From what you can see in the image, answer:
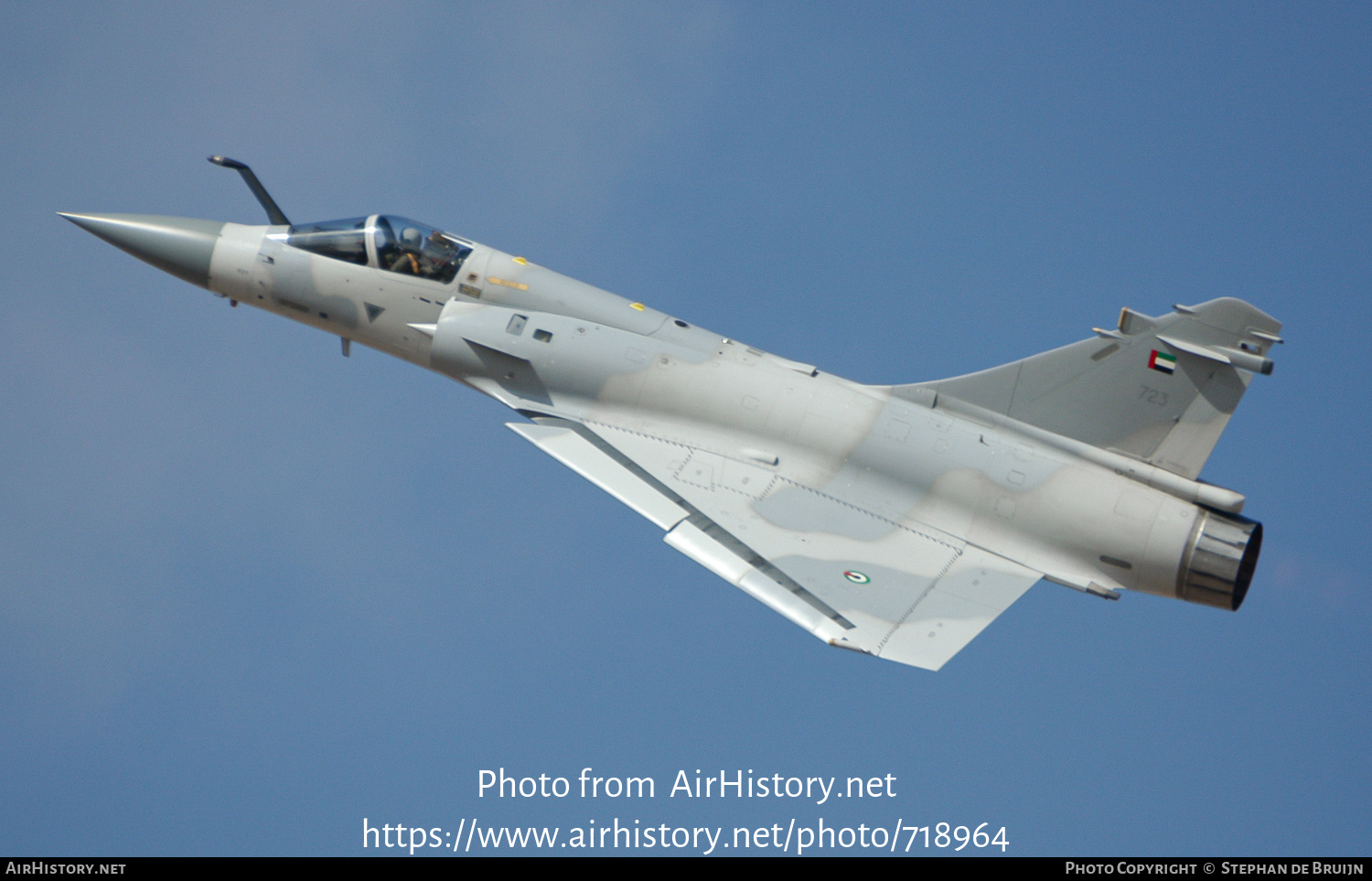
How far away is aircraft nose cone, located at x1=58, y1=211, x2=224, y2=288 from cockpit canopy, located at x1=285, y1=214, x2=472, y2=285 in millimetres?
1129

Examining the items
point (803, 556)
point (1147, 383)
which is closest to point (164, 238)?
point (803, 556)

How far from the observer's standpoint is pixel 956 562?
47.7 feet

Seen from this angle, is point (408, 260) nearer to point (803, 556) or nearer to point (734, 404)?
point (734, 404)

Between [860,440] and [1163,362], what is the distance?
3572 mm

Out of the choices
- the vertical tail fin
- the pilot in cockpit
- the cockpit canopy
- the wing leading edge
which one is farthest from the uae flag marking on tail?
the pilot in cockpit

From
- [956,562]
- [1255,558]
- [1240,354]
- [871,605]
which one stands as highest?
[1240,354]

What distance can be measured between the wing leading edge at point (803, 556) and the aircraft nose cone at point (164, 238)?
5.04 metres

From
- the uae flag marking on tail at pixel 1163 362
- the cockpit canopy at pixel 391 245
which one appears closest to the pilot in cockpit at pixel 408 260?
the cockpit canopy at pixel 391 245

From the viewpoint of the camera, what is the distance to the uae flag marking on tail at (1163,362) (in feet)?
48.3

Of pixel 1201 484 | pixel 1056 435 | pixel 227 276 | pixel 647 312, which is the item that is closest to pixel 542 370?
pixel 647 312

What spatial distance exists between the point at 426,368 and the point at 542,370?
5.70 ft

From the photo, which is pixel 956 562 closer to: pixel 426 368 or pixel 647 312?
pixel 647 312

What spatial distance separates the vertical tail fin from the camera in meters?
14.5

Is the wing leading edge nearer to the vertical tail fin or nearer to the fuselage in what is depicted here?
the fuselage
